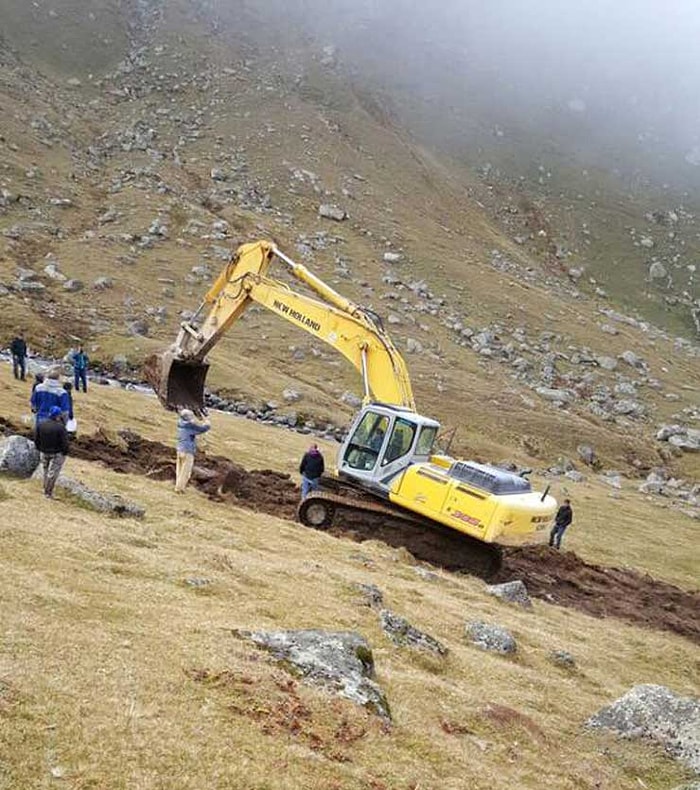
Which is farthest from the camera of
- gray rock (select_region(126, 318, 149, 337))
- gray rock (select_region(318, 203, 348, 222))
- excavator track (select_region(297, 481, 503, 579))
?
gray rock (select_region(318, 203, 348, 222))

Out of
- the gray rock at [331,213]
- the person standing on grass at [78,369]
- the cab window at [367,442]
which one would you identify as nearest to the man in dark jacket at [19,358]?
the person standing on grass at [78,369]

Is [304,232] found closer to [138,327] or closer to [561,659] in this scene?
[138,327]

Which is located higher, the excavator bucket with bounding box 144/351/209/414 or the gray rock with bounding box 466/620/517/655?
the excavator bucket with bounding box 144/351/209/414

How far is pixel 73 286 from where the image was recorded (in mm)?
56438

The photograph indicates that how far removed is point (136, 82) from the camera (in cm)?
10456

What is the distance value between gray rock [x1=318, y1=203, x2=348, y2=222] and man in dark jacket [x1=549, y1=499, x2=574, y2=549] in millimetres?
60009

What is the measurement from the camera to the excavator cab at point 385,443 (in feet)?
79.3

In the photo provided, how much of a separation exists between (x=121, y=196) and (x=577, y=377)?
139 ft

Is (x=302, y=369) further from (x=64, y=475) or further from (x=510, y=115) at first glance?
(x=510, y=115)

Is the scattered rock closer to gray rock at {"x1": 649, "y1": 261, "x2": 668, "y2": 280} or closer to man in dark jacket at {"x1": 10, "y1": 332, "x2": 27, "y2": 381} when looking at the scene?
man in dark jacket at {"x1": 10, "y1": 332, "x2": 27, "y2": 381}

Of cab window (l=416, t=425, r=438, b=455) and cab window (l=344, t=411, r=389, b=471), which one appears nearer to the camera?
cab window (l=416, t=425, r=438, b=455)

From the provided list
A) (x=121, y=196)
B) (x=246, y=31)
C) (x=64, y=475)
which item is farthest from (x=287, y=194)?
(x=64, y=475)

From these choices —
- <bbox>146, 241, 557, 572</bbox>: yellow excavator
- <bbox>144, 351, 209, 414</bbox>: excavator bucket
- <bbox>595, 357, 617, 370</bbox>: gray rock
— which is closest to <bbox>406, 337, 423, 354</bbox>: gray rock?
<bbox>595, 357, 617, 370</bbox>: gray rock

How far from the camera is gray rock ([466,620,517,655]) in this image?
16.5 meters
